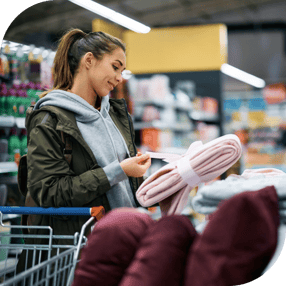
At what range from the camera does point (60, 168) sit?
1163 millimetres

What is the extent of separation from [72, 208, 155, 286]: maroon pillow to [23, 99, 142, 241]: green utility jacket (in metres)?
0.41

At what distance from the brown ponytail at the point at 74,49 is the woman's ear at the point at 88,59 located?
1 centimetres

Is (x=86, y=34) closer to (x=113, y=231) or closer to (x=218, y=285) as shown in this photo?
(x=113, y=231)

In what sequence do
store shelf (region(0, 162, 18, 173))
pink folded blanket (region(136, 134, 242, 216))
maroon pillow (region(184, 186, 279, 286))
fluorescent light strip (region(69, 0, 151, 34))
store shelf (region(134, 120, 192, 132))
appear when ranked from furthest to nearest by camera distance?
store shelf (region(134, 120, 192, 132)) → store shelf (region(0, 162, 18, 173)) → fluorescent light strip (region(69, 0, 151, 34)) → pink folded blanket (region(136, 134, 242, 216)) → maroon pillow (region(184, 186, 279, 286))

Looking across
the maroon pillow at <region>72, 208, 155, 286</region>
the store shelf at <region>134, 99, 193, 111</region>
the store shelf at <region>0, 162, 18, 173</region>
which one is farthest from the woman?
the store shelf at <region>134, 99, 193, 111</region>

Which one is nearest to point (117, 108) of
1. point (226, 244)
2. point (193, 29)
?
point (226, 244)

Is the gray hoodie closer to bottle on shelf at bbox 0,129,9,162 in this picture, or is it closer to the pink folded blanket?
the pink folded blanket

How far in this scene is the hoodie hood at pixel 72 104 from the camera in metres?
1.21

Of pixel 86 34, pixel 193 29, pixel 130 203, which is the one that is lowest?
pixel 130 203

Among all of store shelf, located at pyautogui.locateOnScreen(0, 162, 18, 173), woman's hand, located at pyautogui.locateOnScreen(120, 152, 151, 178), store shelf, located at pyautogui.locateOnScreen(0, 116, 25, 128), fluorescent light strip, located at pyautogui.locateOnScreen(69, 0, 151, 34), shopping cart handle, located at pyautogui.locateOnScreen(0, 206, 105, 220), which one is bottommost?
store shelf, located at pyautogui.locateOnScreen(0, 162, 18, 173)

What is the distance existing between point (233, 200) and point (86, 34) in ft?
2.68

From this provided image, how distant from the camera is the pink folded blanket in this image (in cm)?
90

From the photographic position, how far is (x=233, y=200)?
26.5 inches

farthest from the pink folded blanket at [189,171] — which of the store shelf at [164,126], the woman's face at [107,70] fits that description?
the store shelf at [164,126]
